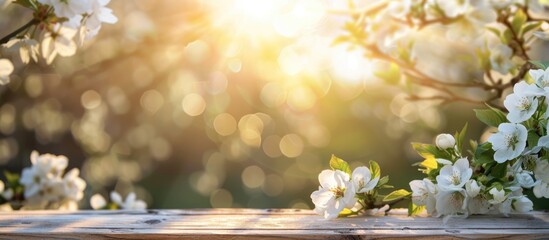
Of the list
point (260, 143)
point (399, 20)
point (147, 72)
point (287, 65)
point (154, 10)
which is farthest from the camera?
point (260, 143)

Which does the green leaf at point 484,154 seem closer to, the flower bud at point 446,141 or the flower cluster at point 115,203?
the flower bud at point 446,141

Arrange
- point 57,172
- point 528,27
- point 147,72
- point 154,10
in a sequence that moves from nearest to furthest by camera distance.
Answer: point 528,27
point 57,172
point 154,10
point 147,72

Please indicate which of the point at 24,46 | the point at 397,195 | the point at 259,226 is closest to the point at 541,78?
the point at 397,195

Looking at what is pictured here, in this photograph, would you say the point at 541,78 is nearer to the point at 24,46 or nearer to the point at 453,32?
the point at 453,32

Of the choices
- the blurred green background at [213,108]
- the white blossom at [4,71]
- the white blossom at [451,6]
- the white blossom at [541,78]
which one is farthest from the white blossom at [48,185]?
the white blossom at [541,78]

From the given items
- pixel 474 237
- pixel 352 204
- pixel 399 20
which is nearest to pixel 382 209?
pixel 352 204

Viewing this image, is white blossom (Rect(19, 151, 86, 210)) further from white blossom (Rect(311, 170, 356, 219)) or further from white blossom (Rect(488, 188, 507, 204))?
white blossom (Rect(488, 188, 507, 204))

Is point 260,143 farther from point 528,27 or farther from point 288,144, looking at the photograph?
point 528,27
